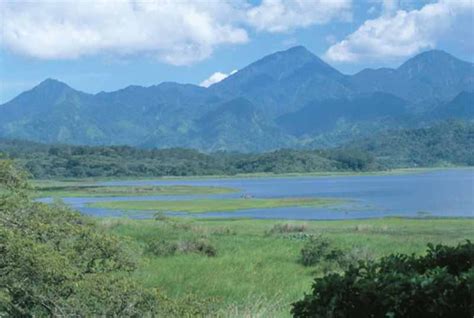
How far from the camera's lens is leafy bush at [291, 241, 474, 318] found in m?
3.75

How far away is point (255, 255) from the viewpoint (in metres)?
22.5

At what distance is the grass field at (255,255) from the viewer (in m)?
14.3

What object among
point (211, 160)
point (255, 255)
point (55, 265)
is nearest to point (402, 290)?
point (55, 265)

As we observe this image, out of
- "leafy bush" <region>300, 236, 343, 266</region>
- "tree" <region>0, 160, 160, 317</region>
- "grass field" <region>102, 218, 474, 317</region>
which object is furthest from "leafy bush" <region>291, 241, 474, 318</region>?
"leafy bush" <region>300, 236, 343, 266</region>

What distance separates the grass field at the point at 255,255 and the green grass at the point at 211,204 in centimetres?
1432

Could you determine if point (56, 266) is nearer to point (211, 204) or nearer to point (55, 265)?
point (55, 265)

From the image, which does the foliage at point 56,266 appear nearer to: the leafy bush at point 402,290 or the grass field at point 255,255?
the grass field at point 255,255

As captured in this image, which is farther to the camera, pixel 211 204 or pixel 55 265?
pixel 211 204

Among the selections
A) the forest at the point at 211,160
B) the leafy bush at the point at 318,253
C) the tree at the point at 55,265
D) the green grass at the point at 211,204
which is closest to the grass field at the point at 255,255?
the leafy bush at the point at 318,253

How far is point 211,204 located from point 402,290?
5374 centimetres

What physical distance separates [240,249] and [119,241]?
51.1 ft

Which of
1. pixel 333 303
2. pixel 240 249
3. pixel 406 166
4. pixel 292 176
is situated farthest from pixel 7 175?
pixel 406 166

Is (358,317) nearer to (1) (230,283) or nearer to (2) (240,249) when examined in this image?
(1) (230,283)

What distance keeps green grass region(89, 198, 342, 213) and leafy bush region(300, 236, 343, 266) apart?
29425 millimetres
